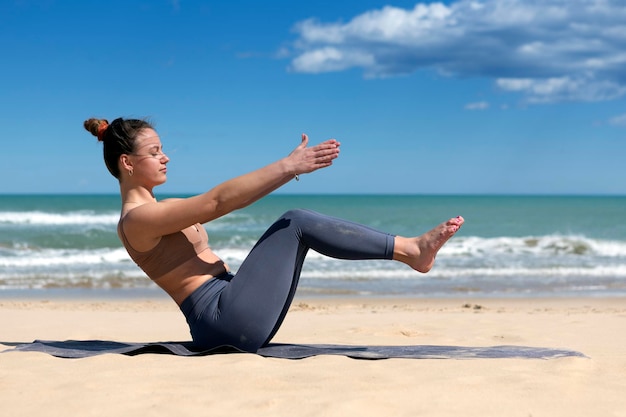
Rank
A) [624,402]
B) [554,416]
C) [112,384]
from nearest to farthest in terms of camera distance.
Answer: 1. [554,416]
2. [624,402]
3. [112,384]

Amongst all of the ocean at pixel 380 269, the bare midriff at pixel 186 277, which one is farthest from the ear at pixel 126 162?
the ocean at pixel 380 269

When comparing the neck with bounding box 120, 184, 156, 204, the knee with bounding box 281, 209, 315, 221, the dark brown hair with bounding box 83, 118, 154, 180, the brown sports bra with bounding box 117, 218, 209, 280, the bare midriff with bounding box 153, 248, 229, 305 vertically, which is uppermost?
the dark brown hair with bounding box 83, 118, 154, 180

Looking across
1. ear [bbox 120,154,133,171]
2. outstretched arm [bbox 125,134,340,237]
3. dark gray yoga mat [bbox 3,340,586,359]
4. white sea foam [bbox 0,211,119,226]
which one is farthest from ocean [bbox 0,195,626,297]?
outstretched arm [bbox 125,134,340,237]

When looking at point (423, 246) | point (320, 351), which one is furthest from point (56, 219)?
point (423, 246)

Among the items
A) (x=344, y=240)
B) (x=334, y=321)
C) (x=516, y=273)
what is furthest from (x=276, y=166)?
(x=516, y=273)

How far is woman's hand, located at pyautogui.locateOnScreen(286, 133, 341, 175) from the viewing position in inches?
151

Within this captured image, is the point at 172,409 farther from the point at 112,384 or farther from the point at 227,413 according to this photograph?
the point at 112,384

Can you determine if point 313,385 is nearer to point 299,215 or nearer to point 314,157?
point 299,215

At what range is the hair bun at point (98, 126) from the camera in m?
4.40

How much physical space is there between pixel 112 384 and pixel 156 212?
939 millimetres

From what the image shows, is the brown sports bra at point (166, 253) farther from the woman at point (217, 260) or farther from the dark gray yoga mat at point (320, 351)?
the dark gray yoga mat at point (320, 351)

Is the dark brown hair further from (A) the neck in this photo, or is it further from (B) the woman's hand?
(B) the woman's hand

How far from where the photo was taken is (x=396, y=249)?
4.07 metres

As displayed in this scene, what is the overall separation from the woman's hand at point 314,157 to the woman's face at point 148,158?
34.5 inches
